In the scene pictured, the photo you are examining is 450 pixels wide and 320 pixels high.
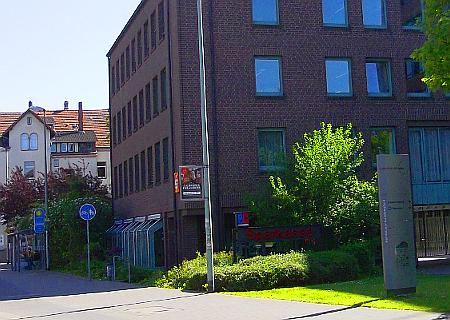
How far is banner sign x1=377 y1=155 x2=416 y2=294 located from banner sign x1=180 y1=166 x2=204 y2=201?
22.3 ft

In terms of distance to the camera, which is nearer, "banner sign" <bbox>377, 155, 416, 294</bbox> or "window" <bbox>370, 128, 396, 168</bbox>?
"banner sign" <bbox>377, 155, 416, 294</bbox>

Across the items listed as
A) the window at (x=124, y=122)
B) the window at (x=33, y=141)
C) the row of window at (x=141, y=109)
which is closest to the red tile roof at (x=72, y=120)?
the window at (x=33, y=141)

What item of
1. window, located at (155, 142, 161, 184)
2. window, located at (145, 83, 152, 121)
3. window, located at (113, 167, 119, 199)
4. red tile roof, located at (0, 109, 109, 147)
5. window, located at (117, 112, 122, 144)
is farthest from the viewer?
red tile roof, located at (0, 109, 109, 147)

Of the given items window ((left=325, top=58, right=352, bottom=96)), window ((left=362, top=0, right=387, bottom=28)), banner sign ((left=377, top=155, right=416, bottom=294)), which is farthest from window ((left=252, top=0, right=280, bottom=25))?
banner sign ((left=377, top=155, right=416, bottom=294))

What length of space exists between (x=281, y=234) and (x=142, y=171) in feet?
53.3

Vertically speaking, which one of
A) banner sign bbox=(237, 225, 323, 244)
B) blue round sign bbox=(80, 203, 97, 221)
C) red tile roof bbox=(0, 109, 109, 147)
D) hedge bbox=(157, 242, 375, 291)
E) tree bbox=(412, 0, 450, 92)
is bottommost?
hedge bbox=(157, 242, 375, 291)

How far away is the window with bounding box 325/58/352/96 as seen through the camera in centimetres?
3384

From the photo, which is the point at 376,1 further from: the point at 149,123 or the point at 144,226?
the point at 144,226

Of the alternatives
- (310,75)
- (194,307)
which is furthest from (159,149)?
(194,307)

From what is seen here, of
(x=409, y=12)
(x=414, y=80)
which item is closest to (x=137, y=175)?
(x=414, y=80)

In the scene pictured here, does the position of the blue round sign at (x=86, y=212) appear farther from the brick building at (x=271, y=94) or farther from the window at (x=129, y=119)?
the window at (x=129, y=119)

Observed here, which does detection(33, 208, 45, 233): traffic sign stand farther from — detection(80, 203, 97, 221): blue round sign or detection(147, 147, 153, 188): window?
detection(80, 203, 97, 221): blue round sign

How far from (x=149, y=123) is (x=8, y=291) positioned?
1222 centimetres

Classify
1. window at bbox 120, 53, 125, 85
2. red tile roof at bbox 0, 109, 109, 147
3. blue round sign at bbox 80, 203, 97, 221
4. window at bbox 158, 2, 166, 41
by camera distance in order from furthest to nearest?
red tile roof at bbox 0, 109, 109, 147
window at bbox 120, 53, 125, 85
window at bbox 158, 2, 166, 41
blue round sign at bbox 80, 203, 97, 221
